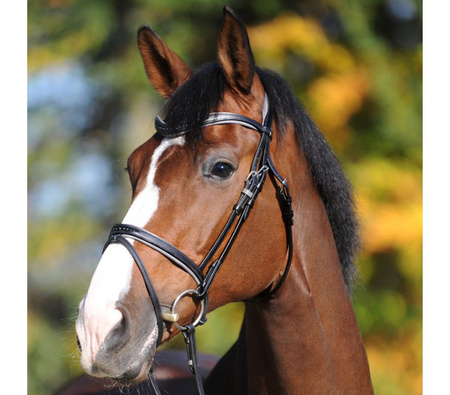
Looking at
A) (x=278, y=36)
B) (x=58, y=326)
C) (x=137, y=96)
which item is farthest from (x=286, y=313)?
(x=58, y=326)

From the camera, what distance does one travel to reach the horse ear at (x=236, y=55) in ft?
5.50

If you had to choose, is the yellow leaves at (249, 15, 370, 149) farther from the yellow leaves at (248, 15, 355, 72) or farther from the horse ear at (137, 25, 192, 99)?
the horse ear at (137, 25, 192, 99)

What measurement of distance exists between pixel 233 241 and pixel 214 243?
7 centimetres

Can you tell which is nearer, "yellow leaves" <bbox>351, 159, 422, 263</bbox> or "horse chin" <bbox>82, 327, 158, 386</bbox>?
"horse chin" <bbox>82, 327, 158, 386</bbox>

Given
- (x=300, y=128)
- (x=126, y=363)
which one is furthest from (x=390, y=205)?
(x=126, y=363)

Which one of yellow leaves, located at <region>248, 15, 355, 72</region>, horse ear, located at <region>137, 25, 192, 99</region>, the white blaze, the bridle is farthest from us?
yellow leaves, located at <region>248, 15, 355, 72</region>

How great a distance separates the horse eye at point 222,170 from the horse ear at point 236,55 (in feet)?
0.96

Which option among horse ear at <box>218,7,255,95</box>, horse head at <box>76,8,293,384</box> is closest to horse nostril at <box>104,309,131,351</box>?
horse head at <box>76,8,293,384</box>

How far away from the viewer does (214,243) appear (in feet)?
5.40

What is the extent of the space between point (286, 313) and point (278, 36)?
390 cm

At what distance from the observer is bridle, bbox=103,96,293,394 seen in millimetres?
1540

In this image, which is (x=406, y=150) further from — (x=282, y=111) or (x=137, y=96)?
(x=282, y=111)

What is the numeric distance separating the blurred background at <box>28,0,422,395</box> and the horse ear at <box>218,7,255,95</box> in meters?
2.93

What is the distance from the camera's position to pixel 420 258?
4.72 metres
